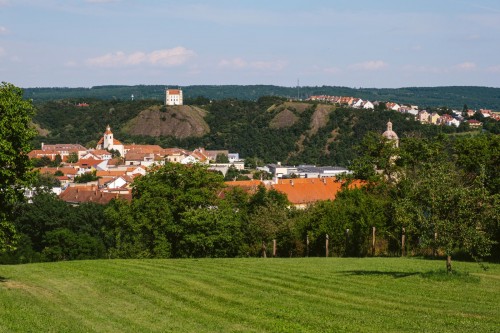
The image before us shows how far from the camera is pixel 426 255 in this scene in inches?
1404

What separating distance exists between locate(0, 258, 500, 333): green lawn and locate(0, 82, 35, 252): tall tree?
2.32 m

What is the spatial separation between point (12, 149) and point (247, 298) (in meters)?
8.13

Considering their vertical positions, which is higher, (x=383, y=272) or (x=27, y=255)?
(x=383, y=272)

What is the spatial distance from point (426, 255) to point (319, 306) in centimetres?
1778

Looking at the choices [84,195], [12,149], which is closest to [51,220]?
[84,195]

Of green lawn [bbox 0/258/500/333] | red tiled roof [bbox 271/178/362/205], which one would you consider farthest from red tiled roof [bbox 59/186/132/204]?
green lawn [bbox 0/258/500/333]

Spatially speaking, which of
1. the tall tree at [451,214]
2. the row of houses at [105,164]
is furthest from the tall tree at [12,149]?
the row of houses at [105,164]

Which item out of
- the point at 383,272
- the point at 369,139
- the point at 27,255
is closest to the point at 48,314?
the point at 383,272

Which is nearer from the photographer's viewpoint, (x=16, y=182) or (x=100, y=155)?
(x=16, y=182)

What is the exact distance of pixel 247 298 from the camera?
67.4 ft

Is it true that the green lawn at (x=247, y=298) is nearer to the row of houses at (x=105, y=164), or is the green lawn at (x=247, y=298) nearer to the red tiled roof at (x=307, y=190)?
the red tiled roof at (x=307, y=190)

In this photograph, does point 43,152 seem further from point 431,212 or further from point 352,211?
point 431,212

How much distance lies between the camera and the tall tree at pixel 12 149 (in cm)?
2225

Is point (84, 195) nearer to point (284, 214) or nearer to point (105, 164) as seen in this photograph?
point (105, 164)
